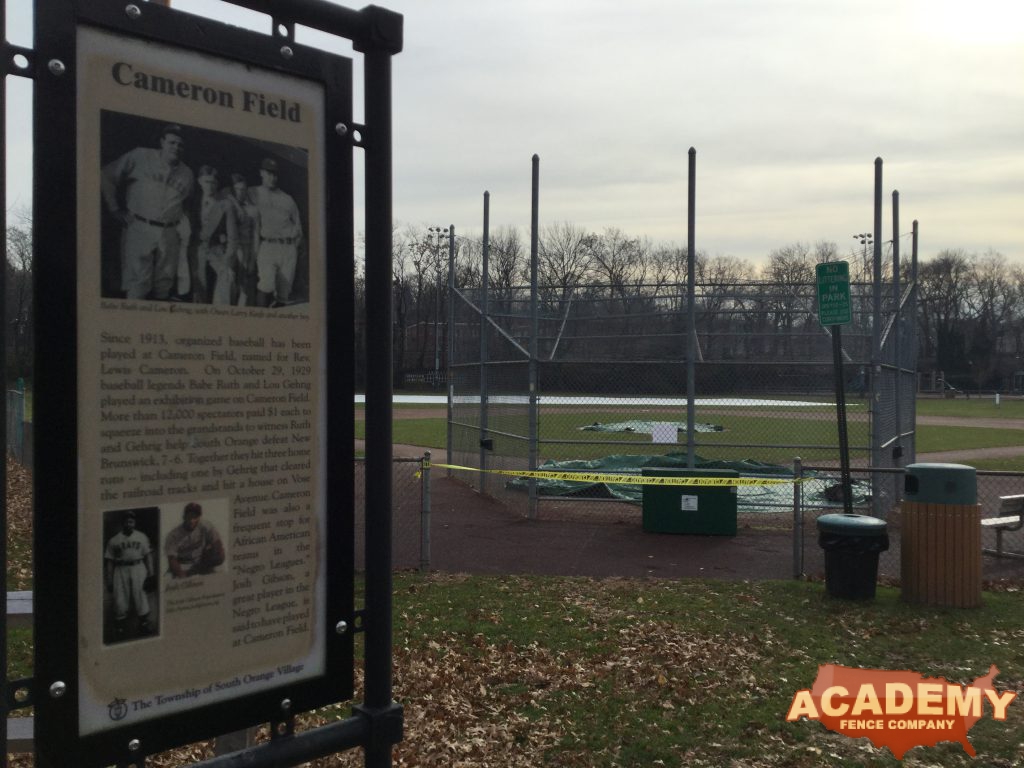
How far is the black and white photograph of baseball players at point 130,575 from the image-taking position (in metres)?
2.04

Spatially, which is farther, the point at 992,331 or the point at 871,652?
the point at 992,331

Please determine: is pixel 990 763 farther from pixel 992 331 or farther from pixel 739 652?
pixel 992 331

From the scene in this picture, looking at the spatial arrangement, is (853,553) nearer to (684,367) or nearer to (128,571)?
(684,367)

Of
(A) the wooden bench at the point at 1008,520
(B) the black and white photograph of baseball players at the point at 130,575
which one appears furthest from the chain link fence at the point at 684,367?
(B) the black and white photograph of baseball players at the point at 130,575

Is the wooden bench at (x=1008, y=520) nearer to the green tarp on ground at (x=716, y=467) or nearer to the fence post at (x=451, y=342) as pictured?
the green tarp on ground at (x=716, y=467)

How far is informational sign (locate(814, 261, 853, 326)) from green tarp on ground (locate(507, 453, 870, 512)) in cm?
442

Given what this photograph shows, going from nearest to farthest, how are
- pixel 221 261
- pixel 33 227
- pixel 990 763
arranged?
1. pixel 33 227
2. pixel 221 261
3. pixel 990 763

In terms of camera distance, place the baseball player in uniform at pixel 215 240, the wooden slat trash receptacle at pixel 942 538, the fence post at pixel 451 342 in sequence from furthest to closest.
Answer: the fence post at pixel 451 342
the wooden slat trash receptacle at pixel 942 538
the baseball player in uniform at pixel 215 240

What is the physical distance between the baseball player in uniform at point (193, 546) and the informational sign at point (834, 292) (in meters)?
8.20

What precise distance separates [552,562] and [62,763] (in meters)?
8.68

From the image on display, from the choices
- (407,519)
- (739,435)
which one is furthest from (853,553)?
(739,435)

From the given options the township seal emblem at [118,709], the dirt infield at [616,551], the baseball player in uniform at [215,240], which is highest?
the baseball player in uniform at [215,240]

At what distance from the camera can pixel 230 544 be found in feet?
7.36

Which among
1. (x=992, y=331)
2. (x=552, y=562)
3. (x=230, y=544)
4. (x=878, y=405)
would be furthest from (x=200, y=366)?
(x=992, y=331)
